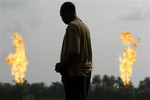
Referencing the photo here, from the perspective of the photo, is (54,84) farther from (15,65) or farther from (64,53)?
(64,53)

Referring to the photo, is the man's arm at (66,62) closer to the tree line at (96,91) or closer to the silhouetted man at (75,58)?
the silhouetted man at (75,58)

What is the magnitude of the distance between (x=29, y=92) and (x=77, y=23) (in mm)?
125326

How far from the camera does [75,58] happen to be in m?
6.94

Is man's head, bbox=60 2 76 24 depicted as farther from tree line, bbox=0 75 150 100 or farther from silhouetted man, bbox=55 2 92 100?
tree line, bbox=0 75 150 100

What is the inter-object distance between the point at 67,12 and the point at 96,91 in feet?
369

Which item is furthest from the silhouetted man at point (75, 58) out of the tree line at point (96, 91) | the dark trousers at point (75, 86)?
the tree line at point (96, 91)

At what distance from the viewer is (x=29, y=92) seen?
13162 cm

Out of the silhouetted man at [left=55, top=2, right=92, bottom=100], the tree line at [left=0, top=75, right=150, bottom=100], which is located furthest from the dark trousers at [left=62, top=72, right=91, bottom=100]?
the tree line at [left=0, top=75, right=150, bottom=100]

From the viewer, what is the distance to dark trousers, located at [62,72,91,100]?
7.07 meters

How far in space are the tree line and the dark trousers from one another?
105725mm

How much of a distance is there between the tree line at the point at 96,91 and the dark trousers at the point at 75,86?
10572 centimetres

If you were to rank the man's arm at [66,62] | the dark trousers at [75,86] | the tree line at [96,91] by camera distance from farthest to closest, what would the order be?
the tree line at [96,91]
the dark trousers at [75,86]
the man's arm at [66,62]

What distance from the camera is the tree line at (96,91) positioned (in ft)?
386

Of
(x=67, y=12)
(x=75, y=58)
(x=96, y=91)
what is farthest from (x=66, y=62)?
(x=96, y=91)
